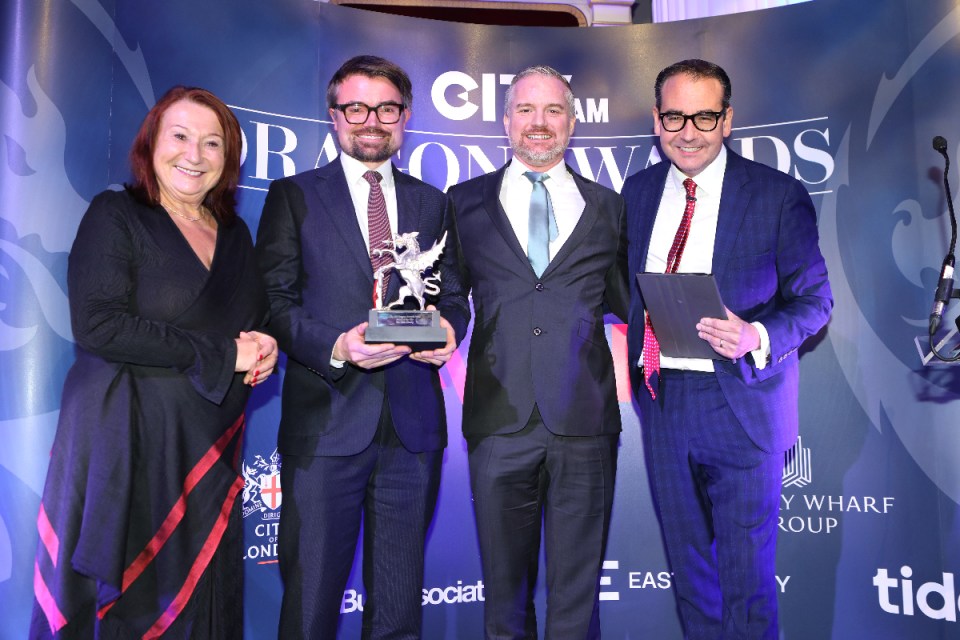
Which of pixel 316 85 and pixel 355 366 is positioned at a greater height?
pixel 316 85

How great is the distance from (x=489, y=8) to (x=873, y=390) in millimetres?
3813

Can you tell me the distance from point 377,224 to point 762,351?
55.9 inches

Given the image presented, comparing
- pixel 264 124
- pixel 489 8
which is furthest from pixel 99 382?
Answer: pixel 489 8

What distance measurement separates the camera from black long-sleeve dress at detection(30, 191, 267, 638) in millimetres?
2402

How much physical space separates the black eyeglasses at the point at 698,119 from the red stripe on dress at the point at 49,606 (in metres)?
2.62

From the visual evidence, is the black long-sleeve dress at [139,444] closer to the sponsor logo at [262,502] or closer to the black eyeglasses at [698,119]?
the sponsor logo at [262,502]

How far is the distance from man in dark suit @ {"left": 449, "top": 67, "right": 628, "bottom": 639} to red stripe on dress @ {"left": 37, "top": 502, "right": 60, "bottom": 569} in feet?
4.33

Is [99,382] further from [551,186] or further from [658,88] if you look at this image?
[658,88]

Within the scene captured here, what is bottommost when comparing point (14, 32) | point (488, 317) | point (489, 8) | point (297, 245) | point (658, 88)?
point (488, 317)

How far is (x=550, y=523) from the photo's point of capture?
2.88 metres

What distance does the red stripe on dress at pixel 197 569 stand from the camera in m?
2.48

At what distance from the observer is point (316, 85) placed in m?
4.20

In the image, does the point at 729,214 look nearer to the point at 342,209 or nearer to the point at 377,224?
the point at 377,224

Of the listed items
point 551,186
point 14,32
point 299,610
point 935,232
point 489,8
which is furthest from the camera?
point 489,8
